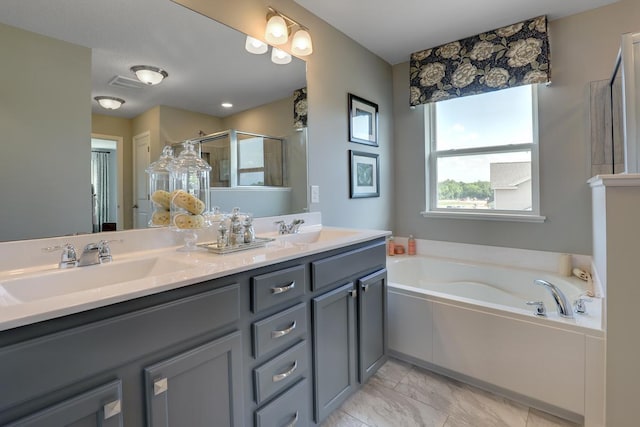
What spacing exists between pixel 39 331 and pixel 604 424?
2157 mm

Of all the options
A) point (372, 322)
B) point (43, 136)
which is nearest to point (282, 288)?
point (372, 322)

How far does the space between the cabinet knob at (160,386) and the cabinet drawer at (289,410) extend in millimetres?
417

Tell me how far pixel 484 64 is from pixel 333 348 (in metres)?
2.42

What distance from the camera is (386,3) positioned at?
2.10 m

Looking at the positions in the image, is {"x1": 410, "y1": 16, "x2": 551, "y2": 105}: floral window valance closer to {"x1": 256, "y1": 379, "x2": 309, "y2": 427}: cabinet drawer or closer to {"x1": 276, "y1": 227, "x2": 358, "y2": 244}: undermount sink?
{"x1": 276, "y1": 227, "x2": 358, "y2": 244}: undermount sink

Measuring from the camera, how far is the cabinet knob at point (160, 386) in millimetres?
870

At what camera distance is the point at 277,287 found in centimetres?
123

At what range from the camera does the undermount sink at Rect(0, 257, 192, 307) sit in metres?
0.95

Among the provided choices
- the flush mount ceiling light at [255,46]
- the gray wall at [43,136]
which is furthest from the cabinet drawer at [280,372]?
the flush mount ceiling light at [255,46]

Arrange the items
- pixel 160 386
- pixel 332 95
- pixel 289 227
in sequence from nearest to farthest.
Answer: pixel 160 386 < pixel 289 227 < pixel 332 95

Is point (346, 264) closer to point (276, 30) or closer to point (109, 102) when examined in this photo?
point (109, 102)

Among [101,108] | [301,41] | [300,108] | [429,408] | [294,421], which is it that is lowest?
[429,408]

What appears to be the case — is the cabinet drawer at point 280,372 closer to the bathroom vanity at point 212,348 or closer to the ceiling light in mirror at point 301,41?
the bathroom vanity at point 212,348

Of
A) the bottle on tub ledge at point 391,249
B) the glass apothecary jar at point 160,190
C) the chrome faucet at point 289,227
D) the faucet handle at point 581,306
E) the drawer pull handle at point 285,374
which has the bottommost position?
the drawer pull handle at point 285,374
